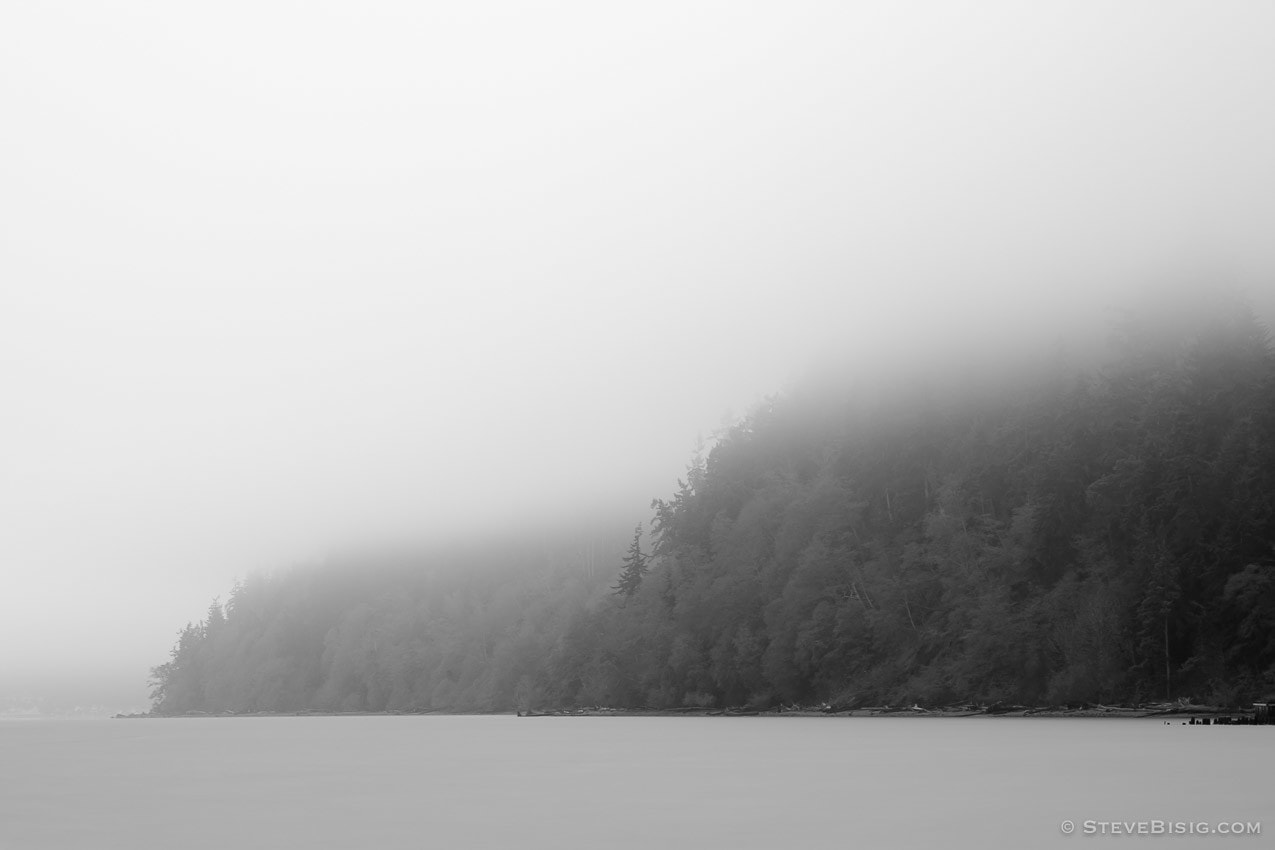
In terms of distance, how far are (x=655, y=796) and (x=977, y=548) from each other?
69969 millimetres

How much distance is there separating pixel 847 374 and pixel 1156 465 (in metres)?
45.1

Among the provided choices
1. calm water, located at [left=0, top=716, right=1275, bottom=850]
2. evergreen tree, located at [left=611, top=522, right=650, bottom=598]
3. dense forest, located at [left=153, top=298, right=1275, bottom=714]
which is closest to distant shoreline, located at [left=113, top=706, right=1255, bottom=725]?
dense forest, located at [left=153, top=298, right=1275, bottom=714]

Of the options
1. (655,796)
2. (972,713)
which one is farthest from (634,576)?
(655,796)

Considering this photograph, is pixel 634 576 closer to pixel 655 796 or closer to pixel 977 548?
pixel 977 548

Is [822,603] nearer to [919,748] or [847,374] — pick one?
[847,374]

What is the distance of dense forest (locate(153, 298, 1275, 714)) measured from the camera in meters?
70.4

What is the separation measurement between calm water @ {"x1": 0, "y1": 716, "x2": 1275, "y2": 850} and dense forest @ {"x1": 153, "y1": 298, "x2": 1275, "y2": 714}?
31.6 meters

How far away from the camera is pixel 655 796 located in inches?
901

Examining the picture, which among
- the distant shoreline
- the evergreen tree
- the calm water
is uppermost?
the evergreen tree

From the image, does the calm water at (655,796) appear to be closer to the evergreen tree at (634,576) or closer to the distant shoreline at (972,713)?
the distant shoreline at (972,713)

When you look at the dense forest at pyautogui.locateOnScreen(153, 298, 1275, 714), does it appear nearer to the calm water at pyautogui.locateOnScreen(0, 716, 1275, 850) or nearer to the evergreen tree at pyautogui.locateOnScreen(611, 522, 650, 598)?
the evergreen tree at pyautogui.locateOnScreen(611, 522, 650, 598)

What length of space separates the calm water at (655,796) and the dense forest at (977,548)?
3158 cm

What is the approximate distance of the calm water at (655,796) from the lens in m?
16.8

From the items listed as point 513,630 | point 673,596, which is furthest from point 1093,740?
point 513,630
